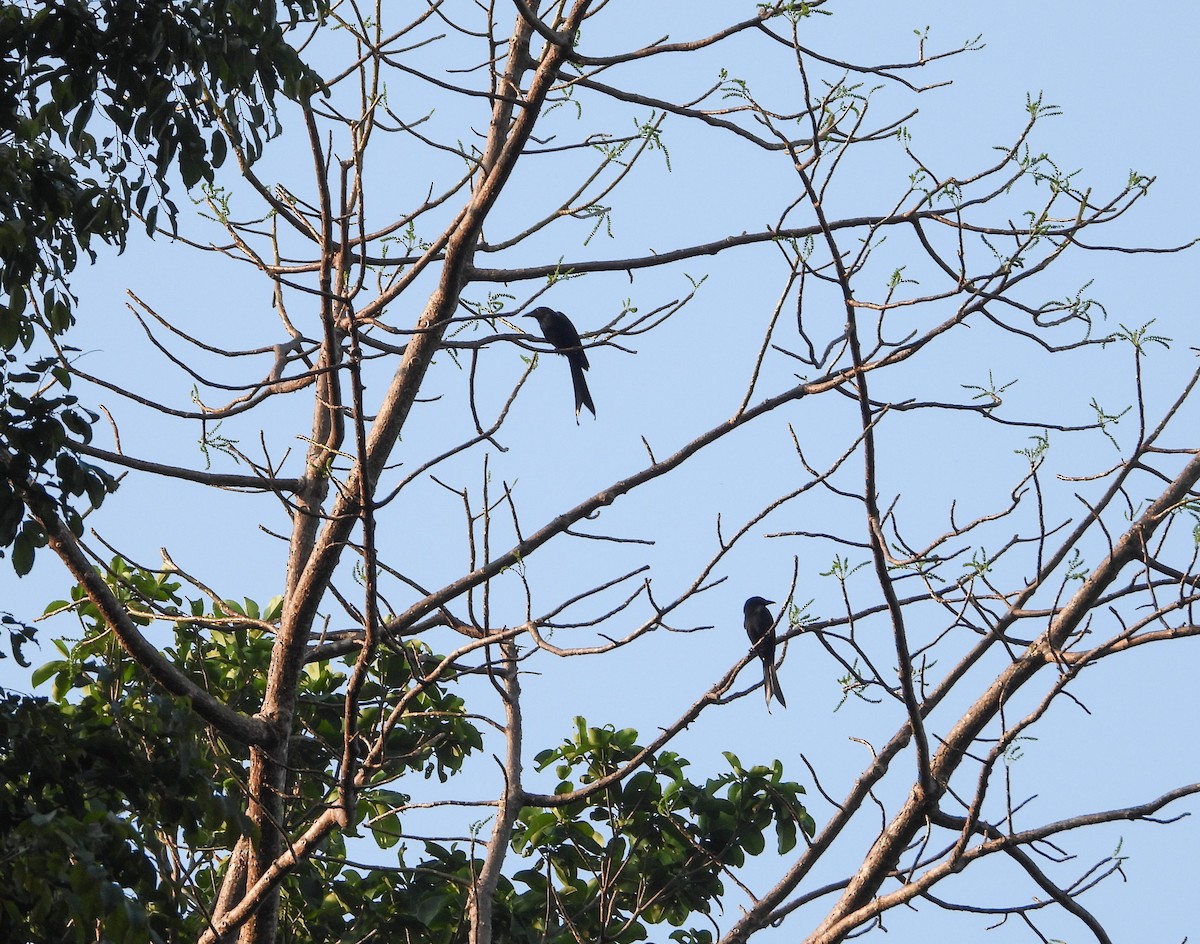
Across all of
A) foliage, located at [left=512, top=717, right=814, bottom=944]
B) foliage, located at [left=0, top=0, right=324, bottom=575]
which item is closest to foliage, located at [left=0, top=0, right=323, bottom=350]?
foliage, located at [left=0, top=0, right=324, bottom=575]

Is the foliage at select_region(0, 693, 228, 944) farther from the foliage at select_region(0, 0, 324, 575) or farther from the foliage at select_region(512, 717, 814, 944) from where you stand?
the foliage at select_region(512, 717, 814, 944)

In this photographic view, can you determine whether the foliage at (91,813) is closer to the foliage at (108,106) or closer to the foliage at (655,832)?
the foliage at (108,106)

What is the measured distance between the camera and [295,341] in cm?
518

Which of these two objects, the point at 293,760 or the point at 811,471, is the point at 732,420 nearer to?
the point at 811,471

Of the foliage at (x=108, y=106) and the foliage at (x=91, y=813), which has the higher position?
the foliage at (x=108, y=106)

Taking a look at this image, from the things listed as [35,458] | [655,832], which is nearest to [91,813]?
[35,458]

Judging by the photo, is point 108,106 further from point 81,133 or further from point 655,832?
point 655,832

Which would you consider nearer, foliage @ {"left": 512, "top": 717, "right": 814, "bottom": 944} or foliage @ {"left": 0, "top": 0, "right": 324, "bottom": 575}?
foliage @ {"left": 0, "top": 0, "right": 324, "bottom": 575}

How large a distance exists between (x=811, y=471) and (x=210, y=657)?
11.5 ft

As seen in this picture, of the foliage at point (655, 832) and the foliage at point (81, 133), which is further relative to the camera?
the foliage at point (655, 832)

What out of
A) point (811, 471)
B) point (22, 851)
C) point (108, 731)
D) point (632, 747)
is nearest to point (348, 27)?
point (811, 471)

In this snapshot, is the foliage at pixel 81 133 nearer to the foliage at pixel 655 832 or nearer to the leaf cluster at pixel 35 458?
the leaf cluster at pixel 35 458

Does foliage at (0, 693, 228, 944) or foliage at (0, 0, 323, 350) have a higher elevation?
foliage at (0, 0, 323, 350)

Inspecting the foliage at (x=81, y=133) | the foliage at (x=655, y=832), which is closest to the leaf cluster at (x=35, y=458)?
the foliage at (x=81, y=133)
